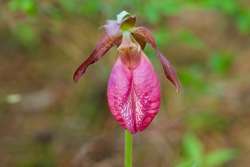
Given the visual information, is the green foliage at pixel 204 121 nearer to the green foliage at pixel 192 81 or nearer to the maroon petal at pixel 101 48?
the green foliage at pixel 192 81

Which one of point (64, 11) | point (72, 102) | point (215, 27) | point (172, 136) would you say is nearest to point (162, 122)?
point (172, 136)

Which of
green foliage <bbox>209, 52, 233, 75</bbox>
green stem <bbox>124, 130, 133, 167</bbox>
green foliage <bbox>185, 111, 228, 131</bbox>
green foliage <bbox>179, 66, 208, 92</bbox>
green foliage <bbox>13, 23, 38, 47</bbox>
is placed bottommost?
green stem <bbox>124, 130, 133, 167</bbox>

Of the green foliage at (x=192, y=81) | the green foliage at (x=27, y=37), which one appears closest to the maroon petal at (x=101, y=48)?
the green foliage at (x=192, y=81)

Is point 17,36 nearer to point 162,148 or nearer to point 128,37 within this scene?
point 162,148

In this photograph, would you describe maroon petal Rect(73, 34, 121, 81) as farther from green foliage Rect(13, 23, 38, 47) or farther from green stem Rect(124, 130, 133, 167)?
green foliage Rect(13, 23, 38, 47)

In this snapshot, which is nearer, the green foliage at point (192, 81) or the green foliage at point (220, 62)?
the green foliage at point (192, 81)

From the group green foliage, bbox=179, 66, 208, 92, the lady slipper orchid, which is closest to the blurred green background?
green foliage, bbox=179, 66, 208, 92

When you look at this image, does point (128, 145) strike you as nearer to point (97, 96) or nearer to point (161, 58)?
point (161, 58)
